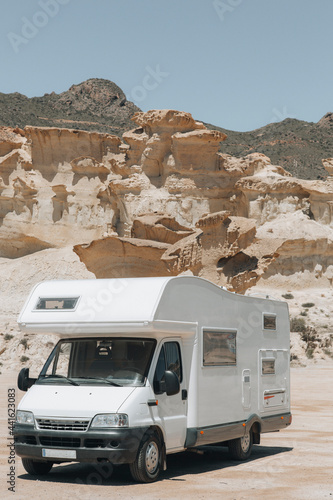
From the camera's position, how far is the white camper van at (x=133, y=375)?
896 cm

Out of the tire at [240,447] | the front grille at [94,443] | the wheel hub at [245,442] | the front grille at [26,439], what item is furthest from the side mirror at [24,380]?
the wheel hub at [245,442]

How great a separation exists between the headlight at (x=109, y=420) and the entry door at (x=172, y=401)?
0.75 m

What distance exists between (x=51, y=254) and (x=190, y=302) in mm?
39237

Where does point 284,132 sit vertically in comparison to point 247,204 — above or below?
above

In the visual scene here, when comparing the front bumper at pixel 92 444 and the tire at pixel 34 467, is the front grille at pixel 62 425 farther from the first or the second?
the tire at pixel 34 467

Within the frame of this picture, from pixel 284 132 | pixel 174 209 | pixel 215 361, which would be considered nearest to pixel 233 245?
pixel 215 361

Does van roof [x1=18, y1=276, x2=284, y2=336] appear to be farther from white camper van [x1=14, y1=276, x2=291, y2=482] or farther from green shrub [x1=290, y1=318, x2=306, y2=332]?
green shrub [x1=290, y1=318, x2=306, y2=332]

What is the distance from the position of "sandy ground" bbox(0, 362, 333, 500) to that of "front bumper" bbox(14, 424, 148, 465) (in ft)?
1.23

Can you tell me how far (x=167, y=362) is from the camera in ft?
32.3

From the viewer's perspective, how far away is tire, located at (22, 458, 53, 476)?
970cm

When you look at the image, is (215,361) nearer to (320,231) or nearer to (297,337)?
(297,337)

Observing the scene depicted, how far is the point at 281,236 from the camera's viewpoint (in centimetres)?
4941

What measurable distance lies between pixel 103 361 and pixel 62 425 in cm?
118

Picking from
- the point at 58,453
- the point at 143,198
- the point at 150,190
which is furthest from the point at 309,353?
the point at 58,453
